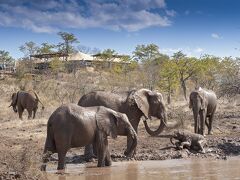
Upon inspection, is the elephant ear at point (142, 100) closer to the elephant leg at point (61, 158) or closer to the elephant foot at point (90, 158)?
the elephant foot at point (90, 158)

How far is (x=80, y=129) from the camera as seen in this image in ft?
38.9

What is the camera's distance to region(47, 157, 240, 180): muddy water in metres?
11.2

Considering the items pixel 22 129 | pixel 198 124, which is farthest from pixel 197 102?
pixel 22 129

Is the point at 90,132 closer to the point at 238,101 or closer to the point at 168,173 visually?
the point at 168,173

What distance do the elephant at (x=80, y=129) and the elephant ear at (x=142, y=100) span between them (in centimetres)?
234

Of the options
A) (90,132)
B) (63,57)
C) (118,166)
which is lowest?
(118,166)

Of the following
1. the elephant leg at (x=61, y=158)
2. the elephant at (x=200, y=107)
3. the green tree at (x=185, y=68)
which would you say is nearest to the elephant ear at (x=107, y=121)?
the elephant leg at (x=61, y=158)

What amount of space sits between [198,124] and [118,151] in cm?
470

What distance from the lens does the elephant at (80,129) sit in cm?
1162

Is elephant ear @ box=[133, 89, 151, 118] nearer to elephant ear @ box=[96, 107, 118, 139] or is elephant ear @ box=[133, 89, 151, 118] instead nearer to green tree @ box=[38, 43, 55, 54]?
elephant ear @ box=[96, 107, 118, 139]

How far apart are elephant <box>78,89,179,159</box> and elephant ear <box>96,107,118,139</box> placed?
1725mm

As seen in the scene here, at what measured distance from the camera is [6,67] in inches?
2766

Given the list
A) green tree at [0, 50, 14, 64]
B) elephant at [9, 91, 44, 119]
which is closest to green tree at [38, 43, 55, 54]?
green tree at [0, 50, 14, 64]

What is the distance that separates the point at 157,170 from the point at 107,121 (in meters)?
1.70
